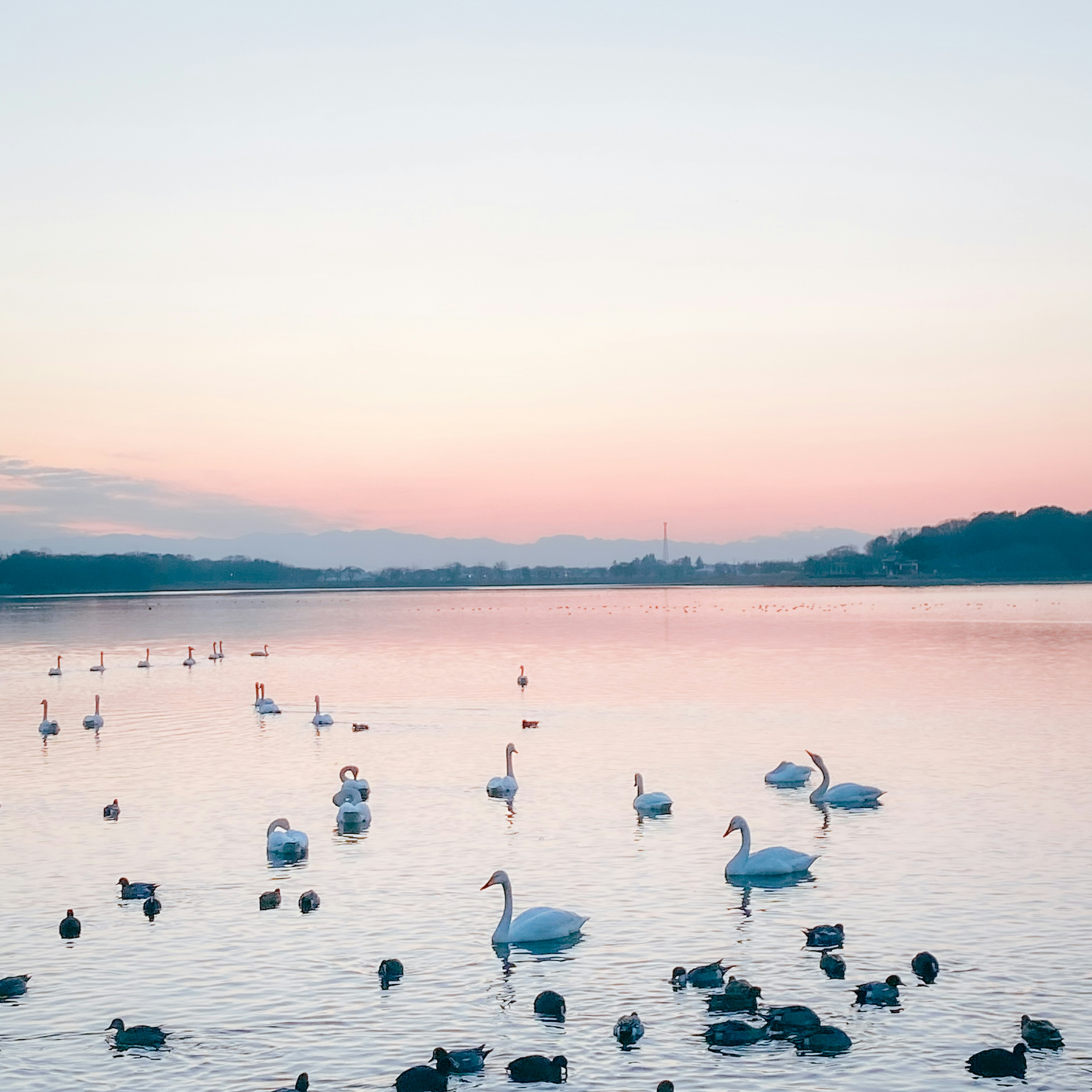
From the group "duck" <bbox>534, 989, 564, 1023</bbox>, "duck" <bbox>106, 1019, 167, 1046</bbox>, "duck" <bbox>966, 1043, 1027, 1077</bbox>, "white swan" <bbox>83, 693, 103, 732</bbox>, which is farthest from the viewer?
"white swan" <bbox>83, 693, 103, 732</bbox>

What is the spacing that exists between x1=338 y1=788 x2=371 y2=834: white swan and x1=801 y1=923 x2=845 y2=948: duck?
11.4m

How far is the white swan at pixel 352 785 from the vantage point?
2781 cm

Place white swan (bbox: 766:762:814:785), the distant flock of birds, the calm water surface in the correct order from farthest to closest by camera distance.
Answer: white swan (bbox: 766:762:814:785) → the calm water surface → the distant flock of birds

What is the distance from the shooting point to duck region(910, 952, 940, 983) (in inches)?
634

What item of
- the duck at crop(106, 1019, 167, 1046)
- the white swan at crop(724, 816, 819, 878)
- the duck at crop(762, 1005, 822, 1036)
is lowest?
the duck at crop(106, 1019, 167, 1046)

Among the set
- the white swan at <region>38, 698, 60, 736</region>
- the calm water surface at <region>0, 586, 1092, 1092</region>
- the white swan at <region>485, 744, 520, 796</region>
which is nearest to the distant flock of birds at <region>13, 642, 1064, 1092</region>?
the calm water surface at <region>0, 586, 1092, 1092</region>

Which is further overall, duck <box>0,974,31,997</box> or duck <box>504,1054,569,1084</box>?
duck <box>0,974,31,997</box>

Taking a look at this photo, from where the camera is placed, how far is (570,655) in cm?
7494

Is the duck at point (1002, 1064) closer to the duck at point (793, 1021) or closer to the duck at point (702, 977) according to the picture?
the duck at point (793, 1021)

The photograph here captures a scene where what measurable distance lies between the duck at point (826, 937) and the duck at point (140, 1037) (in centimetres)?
863

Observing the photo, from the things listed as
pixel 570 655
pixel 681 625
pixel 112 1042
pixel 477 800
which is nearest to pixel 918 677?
pixel 570 655

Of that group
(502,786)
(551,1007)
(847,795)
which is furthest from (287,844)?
(847,795)

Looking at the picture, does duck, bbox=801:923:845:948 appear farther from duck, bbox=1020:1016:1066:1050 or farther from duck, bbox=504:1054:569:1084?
duck, bbox=504:1054:569:1084

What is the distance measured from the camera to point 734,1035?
14477 millimetres
